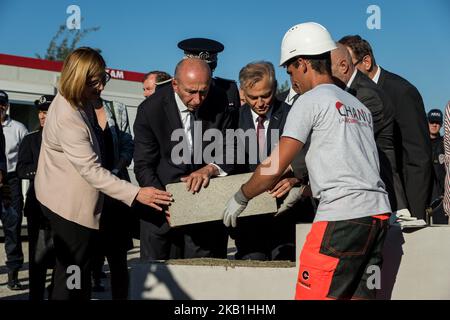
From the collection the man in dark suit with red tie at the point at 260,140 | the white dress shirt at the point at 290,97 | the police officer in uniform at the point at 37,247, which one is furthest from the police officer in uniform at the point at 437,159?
the police officer in uniform at the point at 37,247

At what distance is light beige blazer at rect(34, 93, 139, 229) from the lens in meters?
4.11

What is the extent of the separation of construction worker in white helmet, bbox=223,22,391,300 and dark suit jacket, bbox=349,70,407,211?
756 mm

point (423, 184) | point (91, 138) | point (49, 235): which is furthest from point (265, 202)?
point (49, 235)

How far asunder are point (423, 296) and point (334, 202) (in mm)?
1070

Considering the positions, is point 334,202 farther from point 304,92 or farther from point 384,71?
point 384,71

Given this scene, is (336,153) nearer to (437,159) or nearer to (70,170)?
(70,170)

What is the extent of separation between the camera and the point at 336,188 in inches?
135

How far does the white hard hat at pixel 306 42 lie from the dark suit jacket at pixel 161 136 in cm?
128

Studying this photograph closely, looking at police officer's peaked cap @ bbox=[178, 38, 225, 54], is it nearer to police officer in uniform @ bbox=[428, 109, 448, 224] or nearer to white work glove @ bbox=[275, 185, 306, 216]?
white work glove @ bbox=[275, 185, 306, 216]

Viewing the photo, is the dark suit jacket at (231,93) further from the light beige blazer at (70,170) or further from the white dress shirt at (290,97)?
the light beige blazer at (70,170)

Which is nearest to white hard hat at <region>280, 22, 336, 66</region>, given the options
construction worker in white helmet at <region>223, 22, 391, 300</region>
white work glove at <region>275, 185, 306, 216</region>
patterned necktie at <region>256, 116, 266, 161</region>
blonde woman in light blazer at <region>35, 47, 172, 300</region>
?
construction worker in white helmet at <region>223, 22, 391, 300</region>

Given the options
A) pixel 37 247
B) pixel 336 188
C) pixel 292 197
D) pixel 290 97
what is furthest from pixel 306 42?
pixel 37 247

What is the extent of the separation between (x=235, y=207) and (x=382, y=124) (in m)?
1.18
